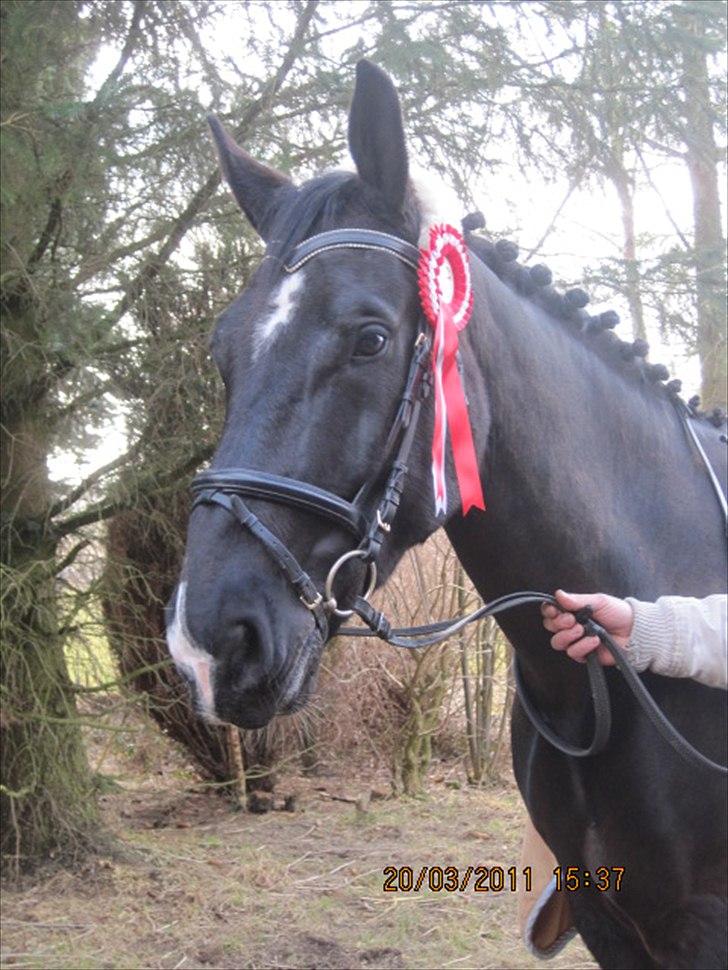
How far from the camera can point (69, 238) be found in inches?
190

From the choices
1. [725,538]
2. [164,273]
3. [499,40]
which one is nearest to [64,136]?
[164,273]

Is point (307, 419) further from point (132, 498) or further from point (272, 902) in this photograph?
point (272, 902)

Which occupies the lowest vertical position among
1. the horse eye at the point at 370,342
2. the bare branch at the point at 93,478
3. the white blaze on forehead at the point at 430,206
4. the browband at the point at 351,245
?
the horse eye at the point at 370,342

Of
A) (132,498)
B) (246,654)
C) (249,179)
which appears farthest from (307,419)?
(132,498)

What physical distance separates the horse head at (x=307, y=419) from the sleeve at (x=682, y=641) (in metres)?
0.49

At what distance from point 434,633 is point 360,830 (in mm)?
4818

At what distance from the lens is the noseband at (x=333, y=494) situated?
160 centimetres

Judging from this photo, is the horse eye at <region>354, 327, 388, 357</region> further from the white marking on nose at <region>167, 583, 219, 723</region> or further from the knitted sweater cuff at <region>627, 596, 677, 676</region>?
the knitted sweater cuff at <region>627, 596, 677, 676</region>

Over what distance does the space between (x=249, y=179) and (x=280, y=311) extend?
559mm

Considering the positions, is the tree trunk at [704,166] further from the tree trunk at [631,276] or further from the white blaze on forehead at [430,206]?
the white blaze on forehead at [430,206]

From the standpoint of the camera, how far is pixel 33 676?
5.18 m

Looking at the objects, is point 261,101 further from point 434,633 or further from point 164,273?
point 434,633

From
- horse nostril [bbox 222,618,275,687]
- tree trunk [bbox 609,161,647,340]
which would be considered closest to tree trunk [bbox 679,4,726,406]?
tree trunk [bbox 609,161,647,340]

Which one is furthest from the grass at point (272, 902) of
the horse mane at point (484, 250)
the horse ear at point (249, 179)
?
the horse ear at point (249, 179)
